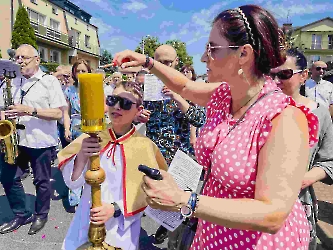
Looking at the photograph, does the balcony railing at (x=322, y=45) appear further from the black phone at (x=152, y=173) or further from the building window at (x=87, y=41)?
the black phone at (x=152, y=173)

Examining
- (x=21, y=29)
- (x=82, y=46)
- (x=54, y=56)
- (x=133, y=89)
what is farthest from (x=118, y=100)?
(x=82, y=46)

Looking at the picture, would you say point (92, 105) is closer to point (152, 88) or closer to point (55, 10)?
point (152, 88)

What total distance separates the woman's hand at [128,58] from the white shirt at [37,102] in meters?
2.17

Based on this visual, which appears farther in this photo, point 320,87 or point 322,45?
point 322,45

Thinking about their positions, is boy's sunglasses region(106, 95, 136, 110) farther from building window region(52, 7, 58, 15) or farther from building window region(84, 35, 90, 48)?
building window region(84, 35, 90, 48)

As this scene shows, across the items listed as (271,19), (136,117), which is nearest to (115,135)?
(136,117)

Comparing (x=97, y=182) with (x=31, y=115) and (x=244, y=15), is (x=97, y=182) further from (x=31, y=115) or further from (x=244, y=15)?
(x=31, y=115)

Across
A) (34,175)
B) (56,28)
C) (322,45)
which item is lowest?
(34,175)

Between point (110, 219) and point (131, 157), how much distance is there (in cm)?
45

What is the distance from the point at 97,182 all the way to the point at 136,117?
1.23 metres

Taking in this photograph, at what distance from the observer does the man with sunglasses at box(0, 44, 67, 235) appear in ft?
11.8

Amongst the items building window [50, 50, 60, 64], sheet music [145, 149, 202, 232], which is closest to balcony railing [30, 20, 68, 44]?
building window [50, 50, 60, 64]

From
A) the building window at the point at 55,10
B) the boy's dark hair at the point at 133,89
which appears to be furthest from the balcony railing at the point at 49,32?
the boy's dark hair at the point at 133,89

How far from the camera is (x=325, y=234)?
138 inches
